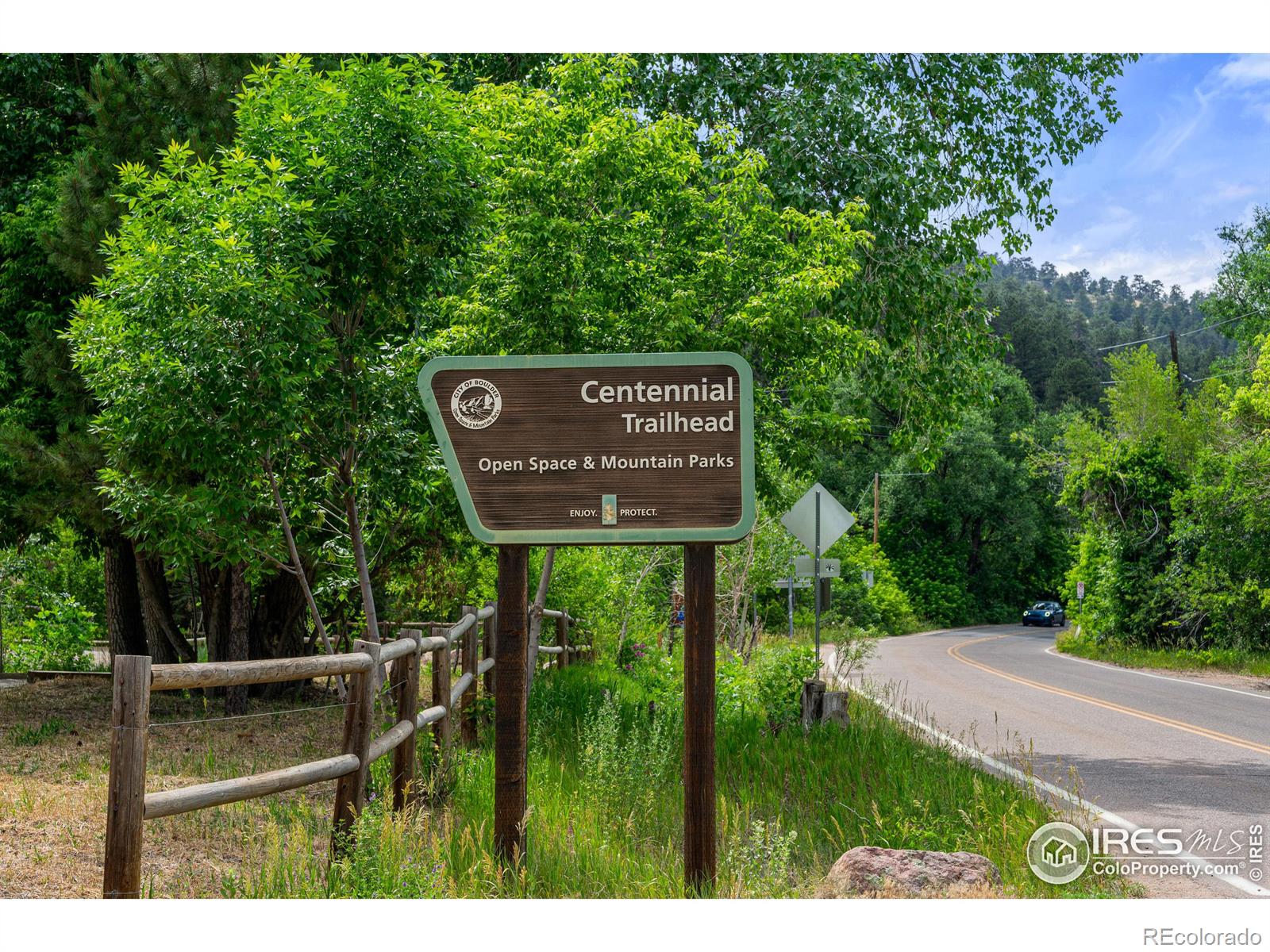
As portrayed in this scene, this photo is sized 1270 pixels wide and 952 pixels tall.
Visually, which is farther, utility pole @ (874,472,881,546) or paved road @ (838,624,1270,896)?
utility pole @ (874,472,881,546)

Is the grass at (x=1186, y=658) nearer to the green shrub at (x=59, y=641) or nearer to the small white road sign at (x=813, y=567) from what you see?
the small white road sign at (x=813, y=567)

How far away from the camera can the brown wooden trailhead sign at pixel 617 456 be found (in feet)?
17.4

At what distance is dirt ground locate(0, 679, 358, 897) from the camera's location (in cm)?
664

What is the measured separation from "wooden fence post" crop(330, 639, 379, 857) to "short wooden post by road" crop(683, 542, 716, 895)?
173cm

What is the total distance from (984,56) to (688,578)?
34.4 ft

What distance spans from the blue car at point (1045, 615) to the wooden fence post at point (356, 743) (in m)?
57.8

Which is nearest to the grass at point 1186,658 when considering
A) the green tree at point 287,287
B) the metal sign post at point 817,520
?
the metal sign post at point 817,520

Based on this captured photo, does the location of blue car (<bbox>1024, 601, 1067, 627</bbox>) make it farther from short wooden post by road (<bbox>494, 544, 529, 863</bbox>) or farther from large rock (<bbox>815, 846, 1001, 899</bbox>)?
short wooden post by road (<bbox>494, 544, 529, 863</bbox>)

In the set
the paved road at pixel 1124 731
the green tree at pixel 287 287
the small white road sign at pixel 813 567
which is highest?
the green tree at pixel 287 287

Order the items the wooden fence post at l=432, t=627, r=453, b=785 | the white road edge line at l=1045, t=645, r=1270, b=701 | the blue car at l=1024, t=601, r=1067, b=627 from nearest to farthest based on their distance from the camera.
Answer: the wooden fence post at l=432, t=627, r=453, b=785, the white road edge line at l=1045, t=645, r=1270, b=701, the blue car at l=1024, t=601, r=1067, b=627

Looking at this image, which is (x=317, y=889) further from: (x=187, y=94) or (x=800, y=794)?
(x=187, y=94)

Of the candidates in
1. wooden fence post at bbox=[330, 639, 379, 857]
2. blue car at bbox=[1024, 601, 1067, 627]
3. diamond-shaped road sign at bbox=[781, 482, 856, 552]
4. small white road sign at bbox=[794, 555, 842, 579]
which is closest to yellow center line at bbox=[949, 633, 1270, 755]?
small white road sign at bbox=[794, 555, 842, 579]

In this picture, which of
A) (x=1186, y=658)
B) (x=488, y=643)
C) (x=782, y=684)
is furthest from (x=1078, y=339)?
(x=488, y=643)

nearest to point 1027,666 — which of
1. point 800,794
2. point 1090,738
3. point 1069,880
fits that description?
point 1090,738
